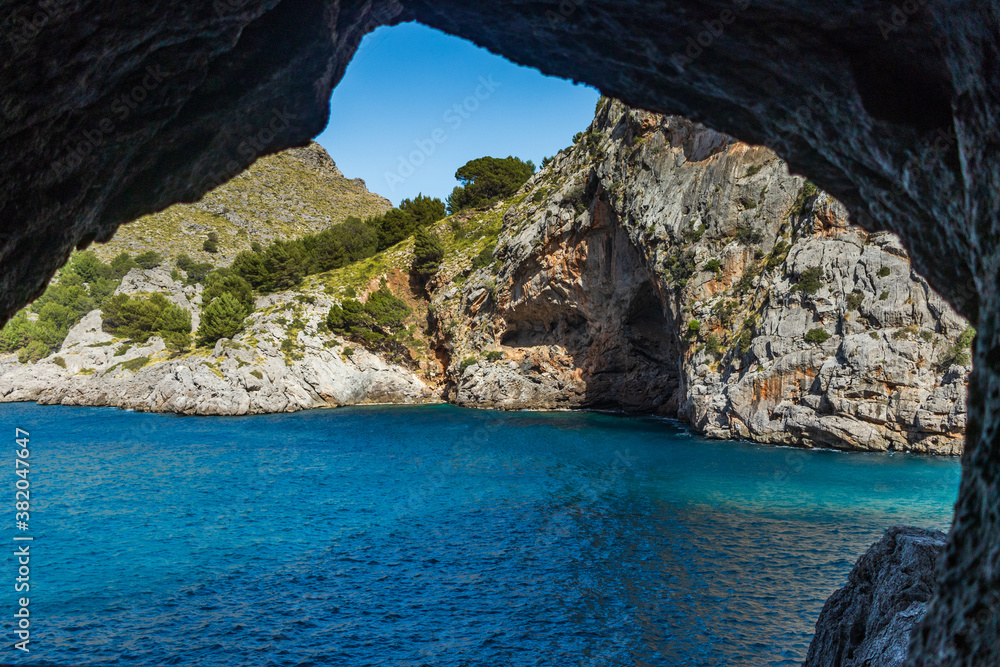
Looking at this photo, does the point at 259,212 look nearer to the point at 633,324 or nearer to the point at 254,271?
the point at 254,271

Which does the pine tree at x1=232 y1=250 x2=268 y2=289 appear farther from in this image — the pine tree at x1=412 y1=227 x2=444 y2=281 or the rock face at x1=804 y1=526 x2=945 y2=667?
the rock face at x1=804 y1=526 x2=945 y2=667

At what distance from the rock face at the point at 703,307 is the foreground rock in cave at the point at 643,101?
1056 inches

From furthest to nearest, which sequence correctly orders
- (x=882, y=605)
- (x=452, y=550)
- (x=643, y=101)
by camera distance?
(x=452, y=550) < (x=643, y=101) < (x=882, y=605)

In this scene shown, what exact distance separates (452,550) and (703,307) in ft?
88.6

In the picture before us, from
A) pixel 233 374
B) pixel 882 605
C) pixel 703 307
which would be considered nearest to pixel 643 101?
pixel 882 605

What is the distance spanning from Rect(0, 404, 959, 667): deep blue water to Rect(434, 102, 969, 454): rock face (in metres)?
3.26

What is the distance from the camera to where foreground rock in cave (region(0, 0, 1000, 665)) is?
346 cm

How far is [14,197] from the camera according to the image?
5.33 m

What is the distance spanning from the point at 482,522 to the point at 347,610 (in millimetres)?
7372

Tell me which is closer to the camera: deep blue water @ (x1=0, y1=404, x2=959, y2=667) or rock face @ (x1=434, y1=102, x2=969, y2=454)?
deep blue water @ (x1=0, y1=404, x2=959, y2=667)

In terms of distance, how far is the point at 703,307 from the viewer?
127ft

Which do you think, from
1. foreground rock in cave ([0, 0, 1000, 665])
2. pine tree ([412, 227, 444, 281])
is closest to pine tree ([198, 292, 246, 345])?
pine tree ([412, 227, 444, 281])

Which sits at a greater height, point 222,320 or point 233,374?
point 222,320

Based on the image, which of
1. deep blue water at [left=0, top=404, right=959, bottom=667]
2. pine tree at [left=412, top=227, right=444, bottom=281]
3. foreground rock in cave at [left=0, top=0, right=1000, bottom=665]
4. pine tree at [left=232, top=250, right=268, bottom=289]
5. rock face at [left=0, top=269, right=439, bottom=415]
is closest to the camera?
foreground rock in cave at [left=0, top=0, right=1000, bottom=665]
